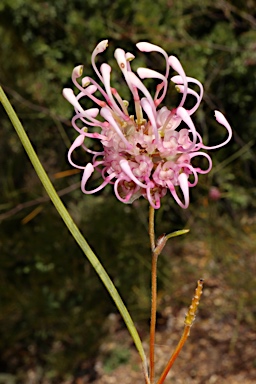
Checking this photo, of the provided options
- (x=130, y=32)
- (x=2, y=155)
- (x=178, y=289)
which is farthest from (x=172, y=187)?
(x=2, y=155)

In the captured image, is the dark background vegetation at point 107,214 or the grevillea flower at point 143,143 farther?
the dark background vegetation at point 107,214

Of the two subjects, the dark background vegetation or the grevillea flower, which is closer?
the grevillea flower

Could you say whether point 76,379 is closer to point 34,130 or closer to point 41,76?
→ point 34,130

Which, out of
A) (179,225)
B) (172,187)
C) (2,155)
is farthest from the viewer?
(2,155)

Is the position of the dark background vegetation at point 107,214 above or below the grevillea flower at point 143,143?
below

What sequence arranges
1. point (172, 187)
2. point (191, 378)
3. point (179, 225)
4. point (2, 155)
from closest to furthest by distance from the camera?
point (172, 187), point (191, 378), point (179, 225), point (2, 155)

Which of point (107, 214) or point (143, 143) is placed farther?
point (107, 214)

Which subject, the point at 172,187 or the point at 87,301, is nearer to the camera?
the point at 172,187

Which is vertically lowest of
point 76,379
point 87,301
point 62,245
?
point 76,379
